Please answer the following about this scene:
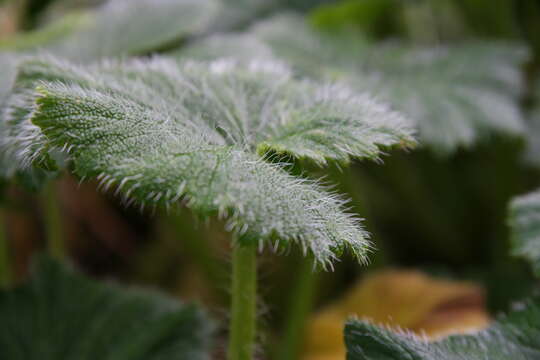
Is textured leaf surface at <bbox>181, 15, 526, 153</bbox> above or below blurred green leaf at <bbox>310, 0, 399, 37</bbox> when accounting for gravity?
below

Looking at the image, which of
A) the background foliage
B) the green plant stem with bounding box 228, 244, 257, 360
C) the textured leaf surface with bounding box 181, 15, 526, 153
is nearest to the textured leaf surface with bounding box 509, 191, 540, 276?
the background foliage

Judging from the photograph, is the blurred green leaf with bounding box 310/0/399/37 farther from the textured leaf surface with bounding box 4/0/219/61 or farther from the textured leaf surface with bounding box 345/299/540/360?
the textured leaf surface with bounding box 345/299/540/360

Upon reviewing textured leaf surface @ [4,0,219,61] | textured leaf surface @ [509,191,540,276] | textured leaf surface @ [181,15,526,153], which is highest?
textured leaf surface @ [181,15,526,153]

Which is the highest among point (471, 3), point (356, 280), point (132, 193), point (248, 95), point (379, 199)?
point (471, 3)

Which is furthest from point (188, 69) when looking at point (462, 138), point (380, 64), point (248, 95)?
point (380, 64)

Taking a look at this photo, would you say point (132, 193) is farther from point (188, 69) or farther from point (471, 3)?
point (471, 3)

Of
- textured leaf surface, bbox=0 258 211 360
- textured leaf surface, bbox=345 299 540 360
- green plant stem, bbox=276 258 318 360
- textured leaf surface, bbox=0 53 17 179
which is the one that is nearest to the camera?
textured leaf surface, bbox=345 299 540 360

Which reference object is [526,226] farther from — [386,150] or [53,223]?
[53,223]

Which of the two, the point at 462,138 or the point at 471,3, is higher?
the point at 471,3
